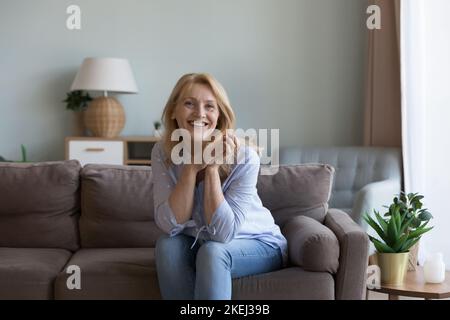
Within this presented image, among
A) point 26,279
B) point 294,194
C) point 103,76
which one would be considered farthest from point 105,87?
point 26,279

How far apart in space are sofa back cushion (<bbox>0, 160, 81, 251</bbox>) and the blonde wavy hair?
666 millimetres

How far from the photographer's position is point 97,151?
15.5ft

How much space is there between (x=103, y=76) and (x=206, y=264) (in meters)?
2.85

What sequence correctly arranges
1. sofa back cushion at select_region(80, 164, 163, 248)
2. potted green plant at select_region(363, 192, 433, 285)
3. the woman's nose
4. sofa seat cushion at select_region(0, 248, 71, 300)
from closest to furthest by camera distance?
the woman's nose
sofa seat cushion at select_region(0, 248, 71, 300)
potted green plant at select_region(363, 192, 433, 285)
sofa back cushion at select_region(80, 164, 163, 248)

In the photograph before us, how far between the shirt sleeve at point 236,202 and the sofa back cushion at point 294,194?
400 mm

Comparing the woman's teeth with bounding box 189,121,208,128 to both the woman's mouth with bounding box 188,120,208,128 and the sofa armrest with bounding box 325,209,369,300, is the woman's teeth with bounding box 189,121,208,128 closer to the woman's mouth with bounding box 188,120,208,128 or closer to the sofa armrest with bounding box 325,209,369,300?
the woman's mouth with bounding box 188,120,208,128

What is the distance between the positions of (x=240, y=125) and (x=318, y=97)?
0.59 meters

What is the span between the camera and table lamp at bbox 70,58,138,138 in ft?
15.2

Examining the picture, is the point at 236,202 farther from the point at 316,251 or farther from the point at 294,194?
the point at 294,194

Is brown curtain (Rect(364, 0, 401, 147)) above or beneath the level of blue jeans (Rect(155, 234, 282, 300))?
above

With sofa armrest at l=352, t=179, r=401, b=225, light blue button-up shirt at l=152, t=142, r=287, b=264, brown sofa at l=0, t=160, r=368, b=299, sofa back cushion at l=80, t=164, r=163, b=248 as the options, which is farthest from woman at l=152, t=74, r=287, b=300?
sofa armrest at l=352, t=179, r=401, b=225

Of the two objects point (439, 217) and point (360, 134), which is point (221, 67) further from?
point (439, 217)

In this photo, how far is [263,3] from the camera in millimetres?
5027

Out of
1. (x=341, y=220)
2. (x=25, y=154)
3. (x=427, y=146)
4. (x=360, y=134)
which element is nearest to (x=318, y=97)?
(x=360, y=134)
